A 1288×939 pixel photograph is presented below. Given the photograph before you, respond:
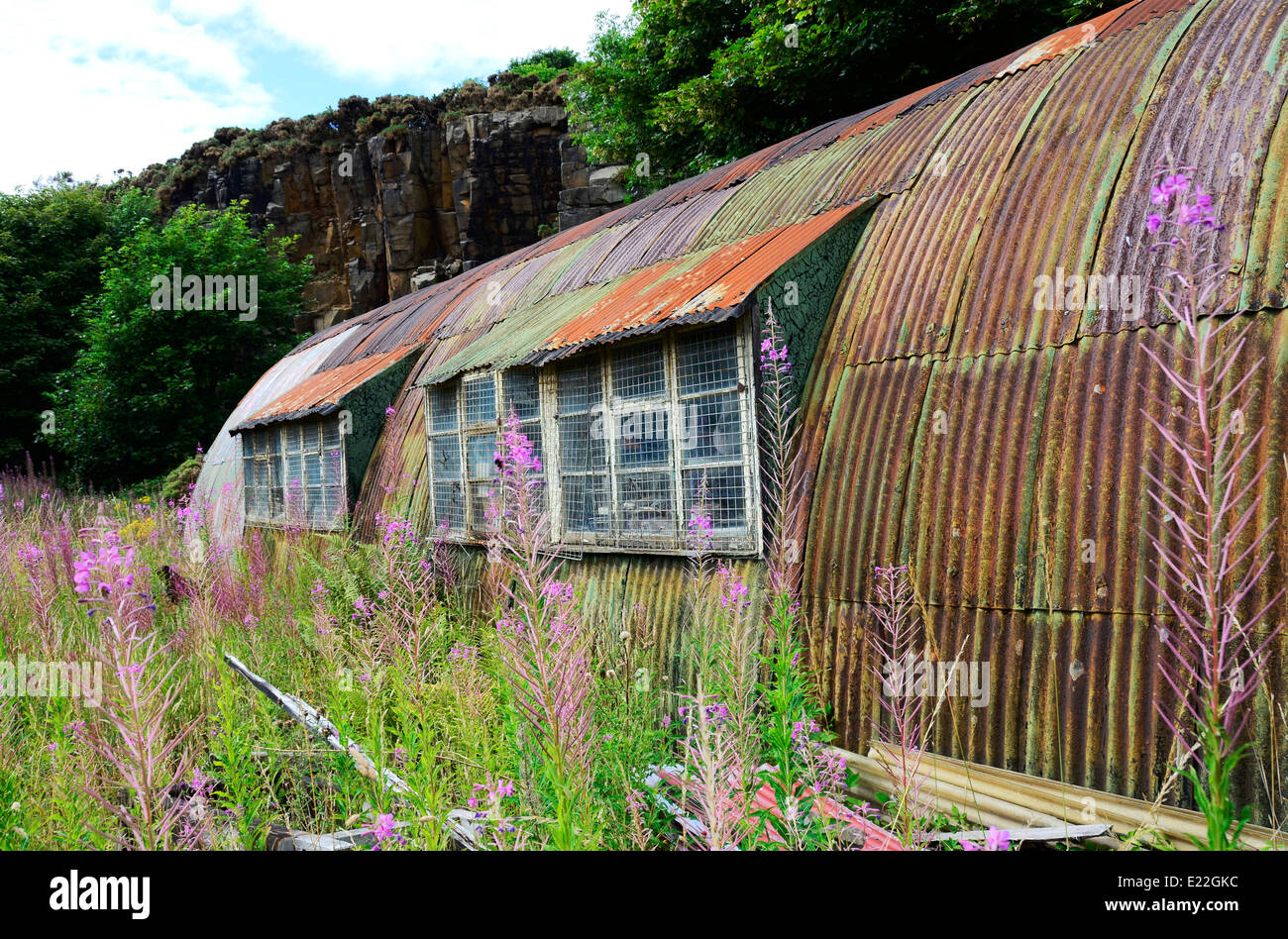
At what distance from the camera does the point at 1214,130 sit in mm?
4148

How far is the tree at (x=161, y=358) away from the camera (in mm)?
23078

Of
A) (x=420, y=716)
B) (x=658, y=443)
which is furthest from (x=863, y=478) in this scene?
(x=420, y=716)

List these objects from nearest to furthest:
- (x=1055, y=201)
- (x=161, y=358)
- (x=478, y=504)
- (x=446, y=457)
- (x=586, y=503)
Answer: (x=1055, y=201), (x=586, y=503), (x=478, y=504), (x=446, y=457), (x=161, y=358)

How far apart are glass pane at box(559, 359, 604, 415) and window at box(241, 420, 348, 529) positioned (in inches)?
200

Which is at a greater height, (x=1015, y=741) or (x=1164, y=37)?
(x=1164, y=37)

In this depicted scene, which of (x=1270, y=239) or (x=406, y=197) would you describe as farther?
(x=406, y=197)

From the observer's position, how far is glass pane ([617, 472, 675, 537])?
18.6ft

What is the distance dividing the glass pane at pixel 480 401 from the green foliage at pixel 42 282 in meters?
24.2

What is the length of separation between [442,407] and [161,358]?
19058mm

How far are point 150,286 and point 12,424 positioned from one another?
8.29m

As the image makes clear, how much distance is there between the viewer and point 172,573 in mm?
8117

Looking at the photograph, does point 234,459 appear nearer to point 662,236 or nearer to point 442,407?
point 442,407
